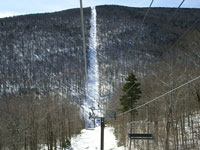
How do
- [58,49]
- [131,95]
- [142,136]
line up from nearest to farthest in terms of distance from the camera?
[142,136], [131,95], [58,49]

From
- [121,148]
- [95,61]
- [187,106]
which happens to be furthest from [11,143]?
[95,61]

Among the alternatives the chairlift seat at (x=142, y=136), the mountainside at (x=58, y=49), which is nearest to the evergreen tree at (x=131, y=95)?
the chairlift seat at (x=142, y=136)

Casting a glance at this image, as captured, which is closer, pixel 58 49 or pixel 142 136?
pixel 142 136

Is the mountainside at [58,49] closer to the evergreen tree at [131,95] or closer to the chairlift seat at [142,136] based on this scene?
the evergreen tree at [131,95]

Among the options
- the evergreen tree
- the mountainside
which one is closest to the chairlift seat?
the evergreen tree

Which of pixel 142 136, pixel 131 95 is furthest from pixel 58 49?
pixel 142 136

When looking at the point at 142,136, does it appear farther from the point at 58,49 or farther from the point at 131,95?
the point at 58,49

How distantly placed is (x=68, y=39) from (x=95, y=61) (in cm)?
3528

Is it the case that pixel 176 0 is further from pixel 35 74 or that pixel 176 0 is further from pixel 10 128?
pixel 35 74

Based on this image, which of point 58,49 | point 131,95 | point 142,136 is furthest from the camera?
point 58,49

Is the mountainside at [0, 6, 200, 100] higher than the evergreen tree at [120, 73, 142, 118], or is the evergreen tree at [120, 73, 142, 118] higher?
the mountainside at [0, 6, 200, 100]

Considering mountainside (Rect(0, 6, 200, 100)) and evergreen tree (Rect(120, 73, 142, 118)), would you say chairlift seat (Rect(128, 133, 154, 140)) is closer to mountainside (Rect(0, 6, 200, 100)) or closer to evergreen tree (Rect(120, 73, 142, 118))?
evergreen tree (Rect(120, 73, 142, 118))

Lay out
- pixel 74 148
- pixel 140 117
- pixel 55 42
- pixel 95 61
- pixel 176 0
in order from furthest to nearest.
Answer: pixel 55 42 < pixel 95 61 < pixel 74 148 < pixel 140 117 < pixel 176 0

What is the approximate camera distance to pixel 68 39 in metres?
172
